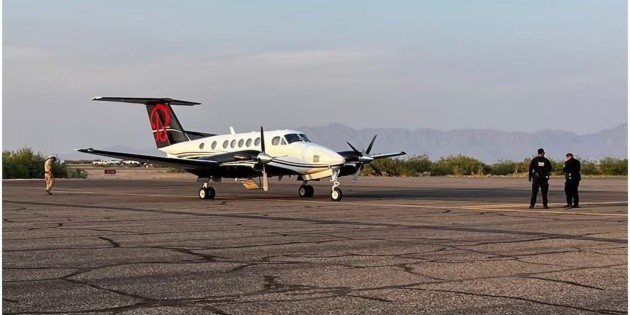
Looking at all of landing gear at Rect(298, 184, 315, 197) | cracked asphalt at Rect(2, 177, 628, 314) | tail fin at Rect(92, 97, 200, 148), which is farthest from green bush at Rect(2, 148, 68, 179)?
cracked asphalt at Rect(2, 177, 628, 314)

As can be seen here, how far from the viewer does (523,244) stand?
14.0 metres

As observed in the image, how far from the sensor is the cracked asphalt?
830cm

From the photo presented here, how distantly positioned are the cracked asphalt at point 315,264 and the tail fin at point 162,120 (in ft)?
47.1

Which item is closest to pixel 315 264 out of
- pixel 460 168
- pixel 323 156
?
pixel 323 156

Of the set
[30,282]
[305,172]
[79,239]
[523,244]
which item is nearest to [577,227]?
[523,244]

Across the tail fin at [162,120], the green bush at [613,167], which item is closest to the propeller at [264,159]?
the tail fin at [162,120]

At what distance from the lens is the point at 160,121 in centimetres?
3594

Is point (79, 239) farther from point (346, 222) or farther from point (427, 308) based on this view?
point (427, 308)

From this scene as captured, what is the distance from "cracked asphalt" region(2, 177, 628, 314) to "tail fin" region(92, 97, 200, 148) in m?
14.3

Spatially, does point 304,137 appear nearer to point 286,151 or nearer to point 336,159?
point 286,151

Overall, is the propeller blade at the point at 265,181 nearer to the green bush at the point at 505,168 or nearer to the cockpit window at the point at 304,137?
the cockpit window at the point at 304,137

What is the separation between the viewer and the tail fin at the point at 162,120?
35272 mm

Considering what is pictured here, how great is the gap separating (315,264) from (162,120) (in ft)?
83.7

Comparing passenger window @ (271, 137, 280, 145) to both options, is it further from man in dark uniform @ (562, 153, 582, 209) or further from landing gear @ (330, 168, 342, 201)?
man in dark uniform @ (562, 153, 582, 209)
